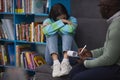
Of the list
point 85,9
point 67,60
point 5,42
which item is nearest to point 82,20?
point 85,9

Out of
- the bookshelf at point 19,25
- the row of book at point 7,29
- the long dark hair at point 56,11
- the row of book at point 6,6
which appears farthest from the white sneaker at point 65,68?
the row of book at point 6,6

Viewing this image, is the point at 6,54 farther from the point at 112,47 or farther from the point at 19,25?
the point at 112,47

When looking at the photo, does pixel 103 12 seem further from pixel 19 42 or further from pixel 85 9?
pixel 19 42

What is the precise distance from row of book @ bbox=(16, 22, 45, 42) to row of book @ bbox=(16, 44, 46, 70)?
178mm

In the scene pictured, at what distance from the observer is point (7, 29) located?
4.09 meters

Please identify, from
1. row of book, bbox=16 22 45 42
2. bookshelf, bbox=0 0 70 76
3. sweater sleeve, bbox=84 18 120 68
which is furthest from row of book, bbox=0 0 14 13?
sweater sleeve, bbox=84 18 120 68

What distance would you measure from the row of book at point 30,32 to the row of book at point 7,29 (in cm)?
13

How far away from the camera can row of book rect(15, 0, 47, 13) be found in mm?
3811

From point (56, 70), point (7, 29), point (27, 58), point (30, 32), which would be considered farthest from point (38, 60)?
point (56, 70)

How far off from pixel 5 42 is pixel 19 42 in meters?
0.34

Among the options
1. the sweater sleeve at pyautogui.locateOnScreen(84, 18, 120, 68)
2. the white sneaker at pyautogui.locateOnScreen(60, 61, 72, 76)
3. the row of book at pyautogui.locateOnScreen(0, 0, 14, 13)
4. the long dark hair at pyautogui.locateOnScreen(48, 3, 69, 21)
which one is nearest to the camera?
the sweater sleeve at pyautogui.locateOnScreen(84, 18, 120, 68)

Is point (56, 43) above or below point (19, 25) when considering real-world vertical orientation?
below

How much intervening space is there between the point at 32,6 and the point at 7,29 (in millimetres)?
556

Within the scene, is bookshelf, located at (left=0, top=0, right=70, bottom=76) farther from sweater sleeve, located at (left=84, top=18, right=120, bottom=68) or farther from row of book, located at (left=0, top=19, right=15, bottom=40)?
sweater sleeve, located at (left=84, top=18, right=120, bottom=68)
